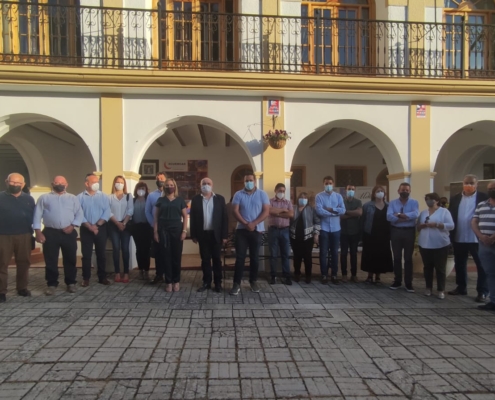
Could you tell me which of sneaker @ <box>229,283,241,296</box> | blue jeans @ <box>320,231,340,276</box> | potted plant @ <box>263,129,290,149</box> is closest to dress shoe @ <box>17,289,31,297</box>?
sneaker @ <box>229,283,241,296</box>

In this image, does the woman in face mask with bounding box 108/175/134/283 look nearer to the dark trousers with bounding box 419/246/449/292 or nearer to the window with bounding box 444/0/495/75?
the dark trousers with bounding box 419/246/449/292

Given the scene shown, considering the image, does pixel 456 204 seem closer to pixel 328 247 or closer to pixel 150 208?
pixel 328 247

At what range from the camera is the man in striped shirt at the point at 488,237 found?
5.48m

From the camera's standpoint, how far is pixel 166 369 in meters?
3.61

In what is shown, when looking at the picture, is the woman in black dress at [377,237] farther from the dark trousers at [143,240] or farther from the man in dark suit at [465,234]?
the dark trousers at [143,240]

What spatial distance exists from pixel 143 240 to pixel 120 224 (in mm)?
532

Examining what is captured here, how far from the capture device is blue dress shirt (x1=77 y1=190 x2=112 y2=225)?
A: 6.67 meters

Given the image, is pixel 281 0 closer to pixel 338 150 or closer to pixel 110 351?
pixel 338 150

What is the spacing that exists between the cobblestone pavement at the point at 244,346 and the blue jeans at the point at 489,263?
422mm

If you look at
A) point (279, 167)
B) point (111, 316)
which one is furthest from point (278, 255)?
point (111, 316)

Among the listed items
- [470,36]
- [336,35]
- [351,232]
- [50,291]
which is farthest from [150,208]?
[470,36]

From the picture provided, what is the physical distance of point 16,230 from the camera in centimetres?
586

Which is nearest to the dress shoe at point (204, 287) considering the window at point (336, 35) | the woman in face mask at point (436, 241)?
the woman in face mask at point (436, 241)

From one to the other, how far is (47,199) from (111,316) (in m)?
2.27
